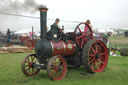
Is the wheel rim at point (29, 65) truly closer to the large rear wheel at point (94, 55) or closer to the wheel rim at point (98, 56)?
the large rear wheel at point (94, 55)

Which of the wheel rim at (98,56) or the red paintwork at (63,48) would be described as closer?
the red paintwork at (63,48)

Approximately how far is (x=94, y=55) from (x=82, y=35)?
2.51 ft

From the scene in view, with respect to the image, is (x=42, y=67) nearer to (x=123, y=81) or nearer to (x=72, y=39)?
(x=72, y=39)

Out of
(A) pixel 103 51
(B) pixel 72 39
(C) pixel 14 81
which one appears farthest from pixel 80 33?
(C) pixel 14 81

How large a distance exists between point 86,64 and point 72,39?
98 cm

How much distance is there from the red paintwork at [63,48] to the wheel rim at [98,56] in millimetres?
627

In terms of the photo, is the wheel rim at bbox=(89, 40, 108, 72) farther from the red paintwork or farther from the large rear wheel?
the red paintwork

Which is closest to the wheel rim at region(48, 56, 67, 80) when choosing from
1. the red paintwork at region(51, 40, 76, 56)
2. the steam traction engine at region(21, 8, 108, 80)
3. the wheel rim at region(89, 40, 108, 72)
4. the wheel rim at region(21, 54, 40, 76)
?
the steam traction engine at region(21, 8, 108, 80)

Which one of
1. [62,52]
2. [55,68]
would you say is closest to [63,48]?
[62,52]

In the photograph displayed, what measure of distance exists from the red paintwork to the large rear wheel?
1.33 ft

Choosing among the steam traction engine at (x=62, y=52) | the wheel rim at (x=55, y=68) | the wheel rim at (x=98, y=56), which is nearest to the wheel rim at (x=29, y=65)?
the steam traction engine at (x=62, y=52)

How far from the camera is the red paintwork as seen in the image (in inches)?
180

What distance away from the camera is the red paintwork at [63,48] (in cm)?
457

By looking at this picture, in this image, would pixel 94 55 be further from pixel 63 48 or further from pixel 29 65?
pixel 29 65
